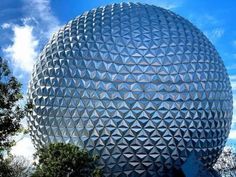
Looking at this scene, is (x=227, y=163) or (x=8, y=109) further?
(x=227, y=163)

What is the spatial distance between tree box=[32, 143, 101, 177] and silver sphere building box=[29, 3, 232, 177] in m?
2.62

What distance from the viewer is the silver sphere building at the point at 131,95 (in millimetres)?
23547

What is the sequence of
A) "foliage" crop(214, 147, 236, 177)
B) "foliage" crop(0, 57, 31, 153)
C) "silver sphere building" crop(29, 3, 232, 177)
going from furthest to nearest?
Result: "foliage" crop(214, 147, 236, 177) → "silver sphere building" crop(29, 3, 232, 177) → "foliage" crop(0, 57, 31, 153)

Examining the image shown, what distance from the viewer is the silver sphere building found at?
23.5 metres

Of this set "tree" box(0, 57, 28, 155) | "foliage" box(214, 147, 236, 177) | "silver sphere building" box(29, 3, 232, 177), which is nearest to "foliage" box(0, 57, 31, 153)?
"tree" box(0, 57, 28, 155)

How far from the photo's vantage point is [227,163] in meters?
55.3

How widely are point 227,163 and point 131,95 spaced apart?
3695 cm

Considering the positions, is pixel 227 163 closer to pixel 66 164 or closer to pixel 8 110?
pixel 66 164

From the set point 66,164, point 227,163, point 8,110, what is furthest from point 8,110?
point 227,163

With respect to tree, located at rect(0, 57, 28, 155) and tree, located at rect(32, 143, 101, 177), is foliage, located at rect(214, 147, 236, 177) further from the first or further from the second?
tree, located at rect(0, 57, 28, 155)

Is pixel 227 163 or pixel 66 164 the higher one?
pixel 227 163

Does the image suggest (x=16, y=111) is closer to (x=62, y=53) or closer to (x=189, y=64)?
(x=62, y=53)

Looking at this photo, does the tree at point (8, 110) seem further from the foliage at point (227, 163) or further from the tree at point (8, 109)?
the foliage at point (227, 163)

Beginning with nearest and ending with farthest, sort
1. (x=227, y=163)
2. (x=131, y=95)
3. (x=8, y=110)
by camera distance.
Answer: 1. (x=8, y=110)
2. (x=131, y=95)
3. (x=227, y=163)
